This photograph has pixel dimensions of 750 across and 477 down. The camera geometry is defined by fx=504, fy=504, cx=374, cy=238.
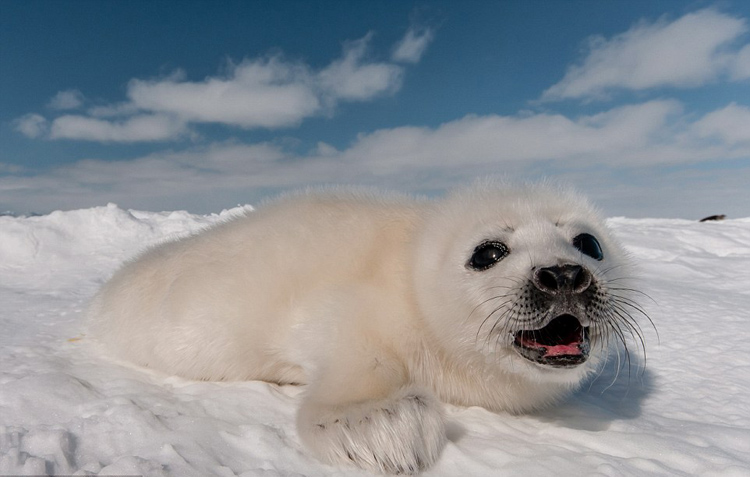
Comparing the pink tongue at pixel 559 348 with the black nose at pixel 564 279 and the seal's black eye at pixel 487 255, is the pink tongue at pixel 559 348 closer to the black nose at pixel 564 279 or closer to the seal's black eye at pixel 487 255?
the black nose at pixel 564 279

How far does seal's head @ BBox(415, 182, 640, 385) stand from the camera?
6.73 feet

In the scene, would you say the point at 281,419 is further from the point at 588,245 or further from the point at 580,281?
the point at 588,245

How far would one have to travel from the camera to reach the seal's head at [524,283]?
2.05 m

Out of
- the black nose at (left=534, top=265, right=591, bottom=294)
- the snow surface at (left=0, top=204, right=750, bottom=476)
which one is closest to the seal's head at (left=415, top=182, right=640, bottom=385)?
the black nose at (left=534, top=265, right=591, bottom=294)

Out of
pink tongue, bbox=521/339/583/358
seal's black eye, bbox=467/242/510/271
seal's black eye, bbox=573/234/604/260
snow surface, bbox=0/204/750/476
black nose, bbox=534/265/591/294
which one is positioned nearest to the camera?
snow surface, bbox=0/204/750/476

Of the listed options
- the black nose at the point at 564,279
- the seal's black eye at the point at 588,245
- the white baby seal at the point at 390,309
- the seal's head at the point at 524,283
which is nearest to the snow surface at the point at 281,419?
the white baby seal at the point at 390,309

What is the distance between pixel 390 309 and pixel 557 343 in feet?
2.60

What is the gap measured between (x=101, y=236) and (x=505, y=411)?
729cm

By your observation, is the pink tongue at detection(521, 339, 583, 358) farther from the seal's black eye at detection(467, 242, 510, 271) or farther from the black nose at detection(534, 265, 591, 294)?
the seal's black eye at detection(467, 242, 510, 271)

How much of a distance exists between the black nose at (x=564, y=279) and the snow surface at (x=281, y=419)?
25.9 inches

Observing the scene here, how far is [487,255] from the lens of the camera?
2.38 m

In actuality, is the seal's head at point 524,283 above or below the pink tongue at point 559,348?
above

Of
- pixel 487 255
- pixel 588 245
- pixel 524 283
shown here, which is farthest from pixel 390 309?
pixel 588 245

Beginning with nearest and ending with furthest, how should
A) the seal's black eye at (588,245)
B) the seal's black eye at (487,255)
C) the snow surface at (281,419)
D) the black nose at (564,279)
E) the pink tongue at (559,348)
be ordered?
the snow surface at (281,419)
the black nose at (564,279)
the pink tongue at (559,348)
the seal's black eye at (487,255)
the seal's black eye at (588,245)
